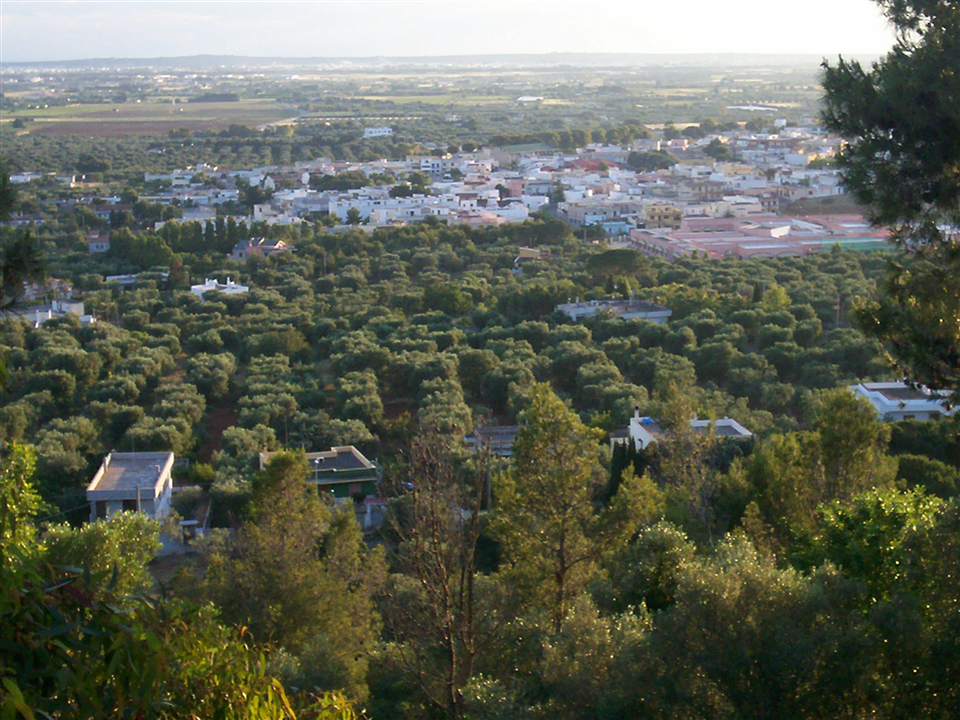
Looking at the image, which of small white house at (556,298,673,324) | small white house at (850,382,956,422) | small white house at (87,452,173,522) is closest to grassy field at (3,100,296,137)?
small white house at (556,298,673,324)

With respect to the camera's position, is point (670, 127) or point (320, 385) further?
point (670, 127)

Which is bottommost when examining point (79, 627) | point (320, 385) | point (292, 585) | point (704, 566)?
point (320, 385)

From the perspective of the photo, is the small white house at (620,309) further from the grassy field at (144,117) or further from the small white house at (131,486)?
the grassy field at (144,117)

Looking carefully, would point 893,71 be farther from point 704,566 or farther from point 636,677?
point 636,677

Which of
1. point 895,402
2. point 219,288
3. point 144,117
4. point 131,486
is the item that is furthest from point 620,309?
point 144,117

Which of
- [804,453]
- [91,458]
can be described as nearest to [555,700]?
[804,453]

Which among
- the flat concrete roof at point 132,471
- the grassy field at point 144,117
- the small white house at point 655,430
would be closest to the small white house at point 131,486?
the flat concrete roof at point 132,471

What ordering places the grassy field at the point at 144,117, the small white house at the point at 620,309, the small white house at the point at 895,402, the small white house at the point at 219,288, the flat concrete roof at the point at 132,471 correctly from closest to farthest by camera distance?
1. the flat concrete roof at the point at 132,471
2. the small white house at the point at 895,402
3. the small white house at the point at 620,309
4. the small white house at the point at 219,288
5. the grassy field at the point at 144,117
